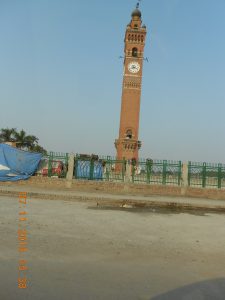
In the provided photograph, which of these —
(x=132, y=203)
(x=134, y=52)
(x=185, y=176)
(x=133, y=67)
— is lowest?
(x=132, y=203)

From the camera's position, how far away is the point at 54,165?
16734 millimetres

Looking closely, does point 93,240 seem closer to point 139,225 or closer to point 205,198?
point 139,225

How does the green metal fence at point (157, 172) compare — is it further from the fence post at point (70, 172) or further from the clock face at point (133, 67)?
the clock face at point (133, 67)

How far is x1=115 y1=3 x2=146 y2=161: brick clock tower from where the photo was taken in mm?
41281

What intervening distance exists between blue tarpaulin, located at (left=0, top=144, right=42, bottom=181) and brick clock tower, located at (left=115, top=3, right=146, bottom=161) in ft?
82.2

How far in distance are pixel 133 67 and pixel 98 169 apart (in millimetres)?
29532

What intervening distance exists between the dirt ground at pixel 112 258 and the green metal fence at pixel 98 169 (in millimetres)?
7517

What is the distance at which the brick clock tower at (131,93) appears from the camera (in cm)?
4128

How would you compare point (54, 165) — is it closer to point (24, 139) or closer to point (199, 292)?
point (199, 292)

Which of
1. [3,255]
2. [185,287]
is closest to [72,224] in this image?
[3,255]

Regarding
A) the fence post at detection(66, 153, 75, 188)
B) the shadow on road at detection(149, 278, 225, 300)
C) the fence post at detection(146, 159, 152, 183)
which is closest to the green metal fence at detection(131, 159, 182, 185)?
the fence post at detection(146, 159, 152, 183)

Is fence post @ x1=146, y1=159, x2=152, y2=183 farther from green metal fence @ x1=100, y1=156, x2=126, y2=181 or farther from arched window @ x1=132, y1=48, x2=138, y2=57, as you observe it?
arched window @ x1=132, y1=48, x2=138, y2=57

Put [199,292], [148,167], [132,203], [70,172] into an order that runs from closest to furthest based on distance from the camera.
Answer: [199,292] → [132,203] → [70,172] → [148,167]
